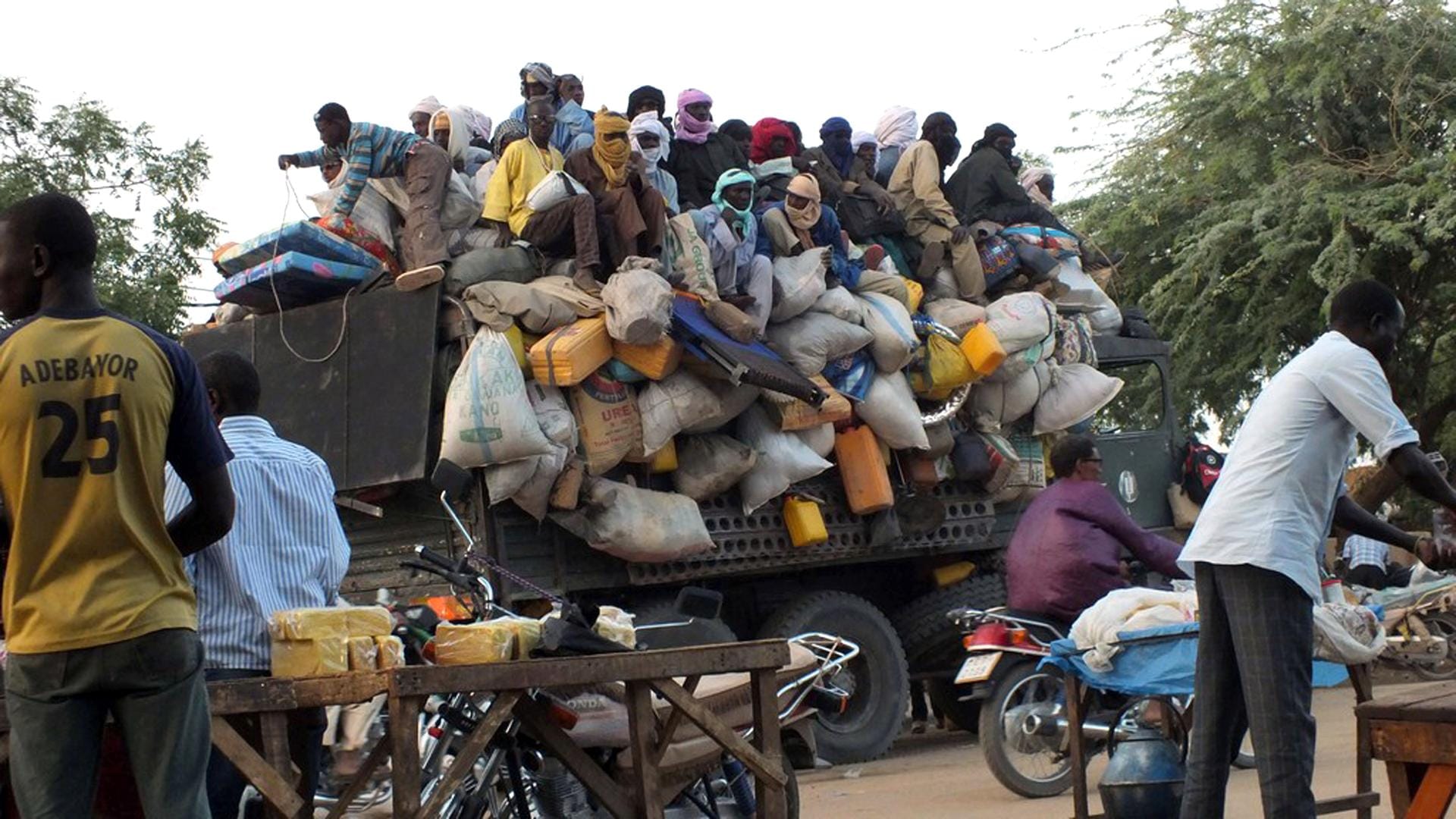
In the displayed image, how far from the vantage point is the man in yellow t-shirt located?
3457 millimetres

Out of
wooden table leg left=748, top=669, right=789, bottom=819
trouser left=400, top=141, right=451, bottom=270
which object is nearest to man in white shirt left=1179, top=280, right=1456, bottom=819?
wooden table leg left=748, top=669, right=789, bottom=819

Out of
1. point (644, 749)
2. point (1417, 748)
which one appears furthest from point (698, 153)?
point (1417, 748)

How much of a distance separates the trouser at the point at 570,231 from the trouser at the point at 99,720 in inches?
214

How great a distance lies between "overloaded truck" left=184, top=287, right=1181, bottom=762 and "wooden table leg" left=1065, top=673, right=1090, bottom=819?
72.4 inches

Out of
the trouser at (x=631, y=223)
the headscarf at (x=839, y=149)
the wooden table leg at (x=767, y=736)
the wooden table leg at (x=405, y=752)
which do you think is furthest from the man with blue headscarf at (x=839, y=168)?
the wooden table leg at (x=405, y=752)

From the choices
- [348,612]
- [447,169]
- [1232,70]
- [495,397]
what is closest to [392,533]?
[495,397]

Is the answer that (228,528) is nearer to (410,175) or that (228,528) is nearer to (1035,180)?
(410,175)

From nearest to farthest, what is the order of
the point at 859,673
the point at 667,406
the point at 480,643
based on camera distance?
the point at 480,643
the point at 667,406
the point at 859,673

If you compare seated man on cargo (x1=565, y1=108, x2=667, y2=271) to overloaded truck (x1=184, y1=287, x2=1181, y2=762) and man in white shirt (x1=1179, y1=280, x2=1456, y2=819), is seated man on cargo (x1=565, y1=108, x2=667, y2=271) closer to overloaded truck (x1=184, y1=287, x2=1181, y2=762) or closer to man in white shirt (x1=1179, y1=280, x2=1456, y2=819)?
overloaded truck (x1=184, y1=287, x2=1181, y2=762)

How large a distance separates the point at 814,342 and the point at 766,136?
2.15 meters

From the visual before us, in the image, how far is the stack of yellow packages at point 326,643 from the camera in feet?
15.0

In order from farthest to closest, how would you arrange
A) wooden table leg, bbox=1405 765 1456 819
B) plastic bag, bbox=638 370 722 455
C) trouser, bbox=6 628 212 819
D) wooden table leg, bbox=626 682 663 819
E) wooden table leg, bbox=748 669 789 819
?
plastic bag, bbox=638 370 722 455
wooden table leg, bbox=748 669 789 819
wooden table leg, bbox=626 682 663 819
wooden table leg, bbox=1405 765 1456 819
trouser, bbox=6 628 212 819

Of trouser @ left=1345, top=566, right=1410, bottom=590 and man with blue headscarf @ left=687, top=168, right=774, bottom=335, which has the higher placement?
man with blue headscarf @ left=687, top=168, right=774, bottom=335

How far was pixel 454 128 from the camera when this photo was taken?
9.98 meters
